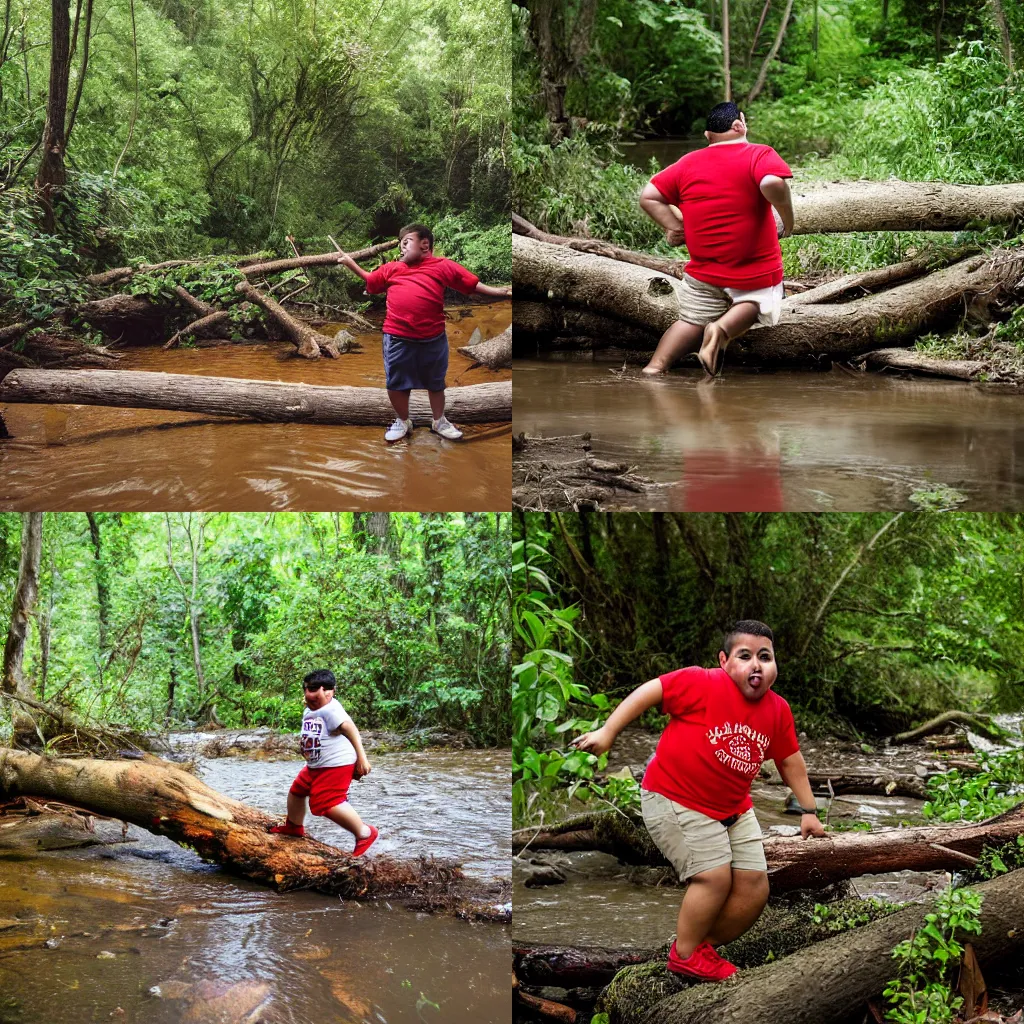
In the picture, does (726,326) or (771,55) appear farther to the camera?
(771,55)

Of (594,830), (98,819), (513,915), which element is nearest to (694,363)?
(594,830)

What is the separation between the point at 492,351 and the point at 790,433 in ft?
5.18

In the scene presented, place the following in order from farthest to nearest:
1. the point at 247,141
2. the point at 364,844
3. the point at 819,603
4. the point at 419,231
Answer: the point at 819,603 < the point at 247,141 < the point at 419,231 < the point at 364,844

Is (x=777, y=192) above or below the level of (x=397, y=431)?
above

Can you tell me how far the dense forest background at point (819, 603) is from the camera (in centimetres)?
577

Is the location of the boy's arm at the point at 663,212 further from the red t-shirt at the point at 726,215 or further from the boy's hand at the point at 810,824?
the boy's hand at the point at 810,824

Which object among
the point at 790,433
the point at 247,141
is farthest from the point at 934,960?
the point at 247,141

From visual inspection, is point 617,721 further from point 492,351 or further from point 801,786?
point 492,351

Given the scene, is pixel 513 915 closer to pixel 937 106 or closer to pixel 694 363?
pixel 694 363

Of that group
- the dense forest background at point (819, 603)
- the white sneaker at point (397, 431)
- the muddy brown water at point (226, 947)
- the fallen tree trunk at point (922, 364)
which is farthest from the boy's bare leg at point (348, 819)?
the fallen tree trunk at point (922, 364)

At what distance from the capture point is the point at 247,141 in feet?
17.4

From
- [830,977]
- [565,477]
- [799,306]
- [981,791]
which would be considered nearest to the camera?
[830,977]

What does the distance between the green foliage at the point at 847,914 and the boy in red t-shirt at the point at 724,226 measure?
254 centimetres

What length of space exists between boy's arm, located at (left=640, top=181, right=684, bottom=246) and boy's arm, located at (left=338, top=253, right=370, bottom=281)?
141 centimetres
